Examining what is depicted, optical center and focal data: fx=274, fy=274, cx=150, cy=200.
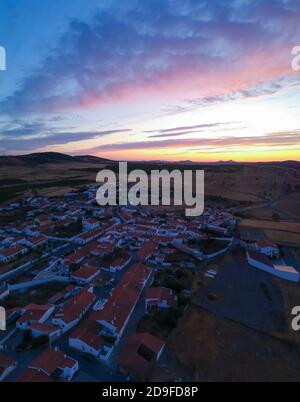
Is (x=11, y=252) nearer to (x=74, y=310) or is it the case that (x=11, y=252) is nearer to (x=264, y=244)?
(x=74, y=310)

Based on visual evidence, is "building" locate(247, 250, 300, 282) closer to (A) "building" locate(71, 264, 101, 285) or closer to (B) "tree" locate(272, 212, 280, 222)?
(A) "building" locate(71, 264, 101, 285)

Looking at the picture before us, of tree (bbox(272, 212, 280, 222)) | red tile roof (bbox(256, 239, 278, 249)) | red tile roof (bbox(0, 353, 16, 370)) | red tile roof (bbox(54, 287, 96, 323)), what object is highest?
tree (bbox(272, 212, 280, 222))

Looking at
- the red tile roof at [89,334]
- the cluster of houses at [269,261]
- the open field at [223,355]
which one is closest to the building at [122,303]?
the red tile roof at [89,334]

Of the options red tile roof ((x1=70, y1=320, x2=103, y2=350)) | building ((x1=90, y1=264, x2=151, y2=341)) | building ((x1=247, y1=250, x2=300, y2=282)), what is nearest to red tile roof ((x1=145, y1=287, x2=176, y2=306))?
building ((x1=90, y1=264, x2=151, y2=341))

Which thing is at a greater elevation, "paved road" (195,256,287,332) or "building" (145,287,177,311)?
"building" (145,287,177,311)

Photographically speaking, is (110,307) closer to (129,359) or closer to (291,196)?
(129,359)

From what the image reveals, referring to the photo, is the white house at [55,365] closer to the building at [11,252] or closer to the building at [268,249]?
the building at [11,252]
